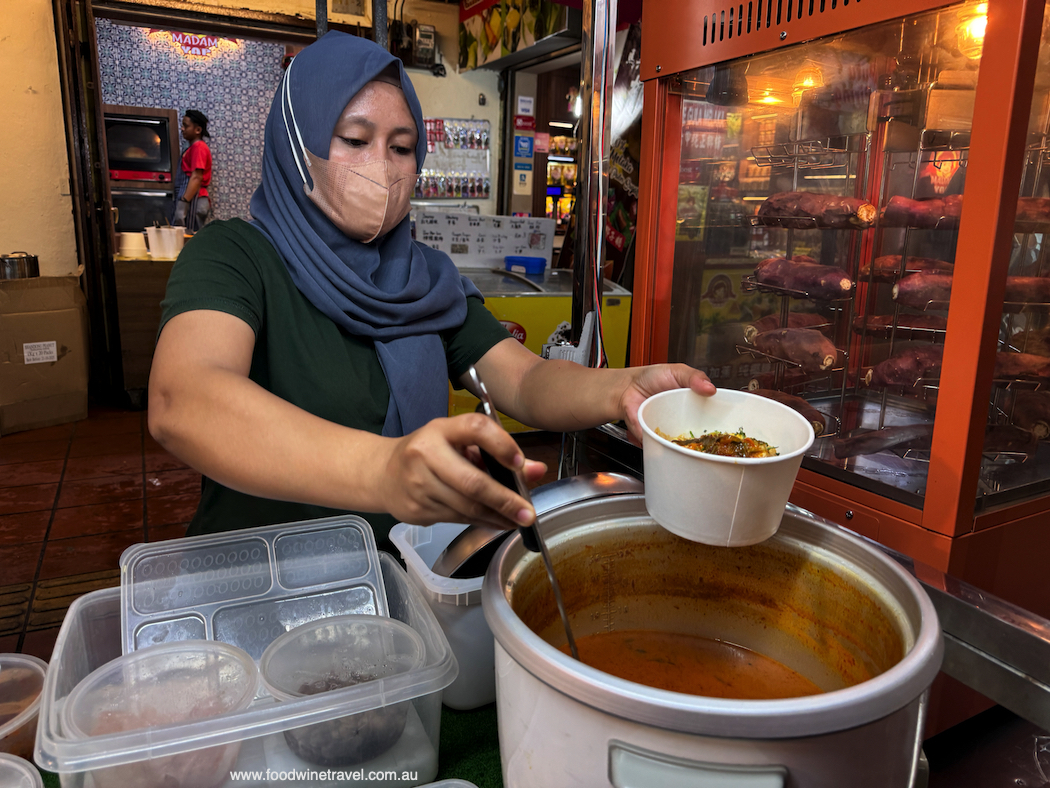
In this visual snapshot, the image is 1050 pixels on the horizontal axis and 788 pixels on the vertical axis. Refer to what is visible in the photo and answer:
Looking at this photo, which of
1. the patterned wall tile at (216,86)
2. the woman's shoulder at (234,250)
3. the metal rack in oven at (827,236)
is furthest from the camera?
the patterned wall tile at (216,86)

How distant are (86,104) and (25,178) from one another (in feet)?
2.10

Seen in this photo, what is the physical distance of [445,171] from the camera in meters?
5.94

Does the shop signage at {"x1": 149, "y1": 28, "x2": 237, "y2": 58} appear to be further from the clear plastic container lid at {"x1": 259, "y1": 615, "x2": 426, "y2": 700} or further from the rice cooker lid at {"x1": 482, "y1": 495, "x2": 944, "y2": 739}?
the rice cooker lid at {"x1": 482, "y1": 495, "x2": 944, "y2": 739}

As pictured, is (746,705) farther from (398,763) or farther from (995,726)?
(995,726)

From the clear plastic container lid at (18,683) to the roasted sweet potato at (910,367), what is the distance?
156 centimetres

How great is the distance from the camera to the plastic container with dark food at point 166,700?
0.62m

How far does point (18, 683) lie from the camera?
34.9 inches

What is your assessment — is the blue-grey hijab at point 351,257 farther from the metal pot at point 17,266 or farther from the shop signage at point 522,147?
the shop signage at point 522,147

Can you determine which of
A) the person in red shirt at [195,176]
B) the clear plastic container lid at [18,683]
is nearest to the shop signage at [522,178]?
the person in red shirt at [195,176]

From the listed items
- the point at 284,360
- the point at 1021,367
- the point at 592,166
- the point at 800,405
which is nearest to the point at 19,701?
the point at 284,360

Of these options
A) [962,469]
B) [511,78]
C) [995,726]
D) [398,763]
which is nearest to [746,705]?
[398,763]

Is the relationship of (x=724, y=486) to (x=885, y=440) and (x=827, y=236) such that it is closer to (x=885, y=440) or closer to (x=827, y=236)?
(x=885, y=440)

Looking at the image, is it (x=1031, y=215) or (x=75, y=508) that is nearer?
(x=1031, y=215)

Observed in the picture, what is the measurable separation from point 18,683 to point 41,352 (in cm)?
418
